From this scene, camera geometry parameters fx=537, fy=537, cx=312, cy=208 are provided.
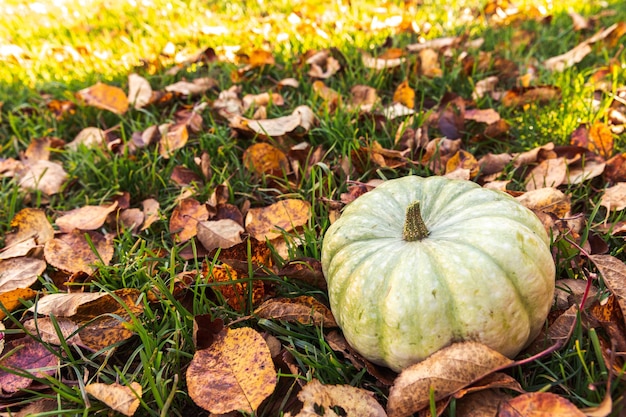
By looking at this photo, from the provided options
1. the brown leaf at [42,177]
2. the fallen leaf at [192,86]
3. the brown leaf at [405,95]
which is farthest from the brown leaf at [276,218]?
the fallen leaf at [192,86]

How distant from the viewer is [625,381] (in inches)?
56.6

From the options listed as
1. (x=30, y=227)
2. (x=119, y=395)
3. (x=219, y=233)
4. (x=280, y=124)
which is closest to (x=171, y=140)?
(x=280, y=124)

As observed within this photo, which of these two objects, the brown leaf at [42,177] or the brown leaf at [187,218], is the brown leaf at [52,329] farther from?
the brown leaf at [42,177]

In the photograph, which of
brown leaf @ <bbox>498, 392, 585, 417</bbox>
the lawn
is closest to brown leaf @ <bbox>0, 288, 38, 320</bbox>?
the lawn

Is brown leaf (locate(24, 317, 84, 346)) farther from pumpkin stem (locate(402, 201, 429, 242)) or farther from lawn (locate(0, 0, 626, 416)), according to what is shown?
pumpkin stem (locate(402, 201, 429, 242))

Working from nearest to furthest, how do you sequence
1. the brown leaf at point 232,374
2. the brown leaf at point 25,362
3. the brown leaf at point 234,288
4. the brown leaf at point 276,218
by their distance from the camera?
the brown leaf at point 232,374
the brown leaf at point 25,362
the brown leaf at point 234,288
the brown leaf at point 276,218

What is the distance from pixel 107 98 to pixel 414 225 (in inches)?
97.2

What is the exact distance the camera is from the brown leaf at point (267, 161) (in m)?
2.70

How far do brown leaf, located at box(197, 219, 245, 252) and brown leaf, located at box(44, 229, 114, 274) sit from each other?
0.41 metres

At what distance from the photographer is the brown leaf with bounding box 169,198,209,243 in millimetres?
2385

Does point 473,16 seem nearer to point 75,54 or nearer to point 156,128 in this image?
point 156,128

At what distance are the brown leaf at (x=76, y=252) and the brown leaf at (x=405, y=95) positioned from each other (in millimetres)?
1748

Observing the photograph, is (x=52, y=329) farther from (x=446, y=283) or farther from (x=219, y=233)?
(x=446, y=283)

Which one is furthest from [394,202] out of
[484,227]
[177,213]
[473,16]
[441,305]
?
[473,16]
